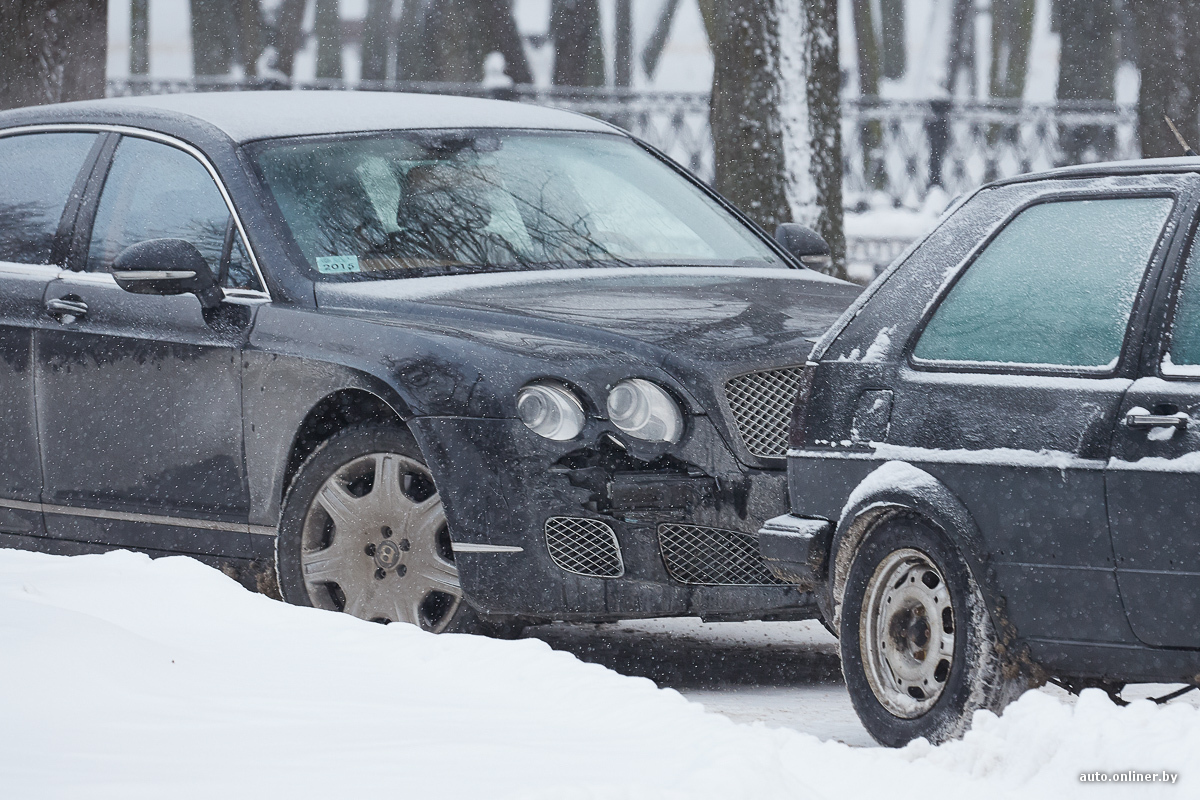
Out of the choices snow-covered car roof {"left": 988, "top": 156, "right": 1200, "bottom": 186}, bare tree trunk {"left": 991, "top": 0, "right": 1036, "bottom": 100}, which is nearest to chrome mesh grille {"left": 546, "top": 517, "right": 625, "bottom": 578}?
snow-covered car roof {"left": 988, "top": 156, "right": 1200, "bottom": 186}

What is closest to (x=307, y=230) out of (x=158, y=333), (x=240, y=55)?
(x=158, y=333)

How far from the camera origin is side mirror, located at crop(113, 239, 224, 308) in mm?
6562

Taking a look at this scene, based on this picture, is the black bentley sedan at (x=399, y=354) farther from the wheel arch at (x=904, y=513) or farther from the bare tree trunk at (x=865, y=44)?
the bare tree trunk at (x=865, y=44)

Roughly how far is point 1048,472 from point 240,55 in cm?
3127

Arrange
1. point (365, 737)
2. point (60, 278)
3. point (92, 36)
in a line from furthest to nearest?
point (92, 36) < point (60, 278) < point (365, 737)

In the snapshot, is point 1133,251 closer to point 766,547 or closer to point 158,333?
point 766,547

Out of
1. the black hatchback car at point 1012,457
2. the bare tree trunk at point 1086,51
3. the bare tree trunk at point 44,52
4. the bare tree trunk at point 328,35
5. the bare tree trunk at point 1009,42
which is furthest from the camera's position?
the bare tree trunk at point 1009,42

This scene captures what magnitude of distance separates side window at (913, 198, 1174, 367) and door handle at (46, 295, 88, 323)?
3290 millimetres

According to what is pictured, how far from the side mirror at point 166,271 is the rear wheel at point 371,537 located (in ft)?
2.66

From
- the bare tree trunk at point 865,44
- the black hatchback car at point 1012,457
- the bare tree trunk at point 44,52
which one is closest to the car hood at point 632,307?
the black hatchback car at point 1012,457

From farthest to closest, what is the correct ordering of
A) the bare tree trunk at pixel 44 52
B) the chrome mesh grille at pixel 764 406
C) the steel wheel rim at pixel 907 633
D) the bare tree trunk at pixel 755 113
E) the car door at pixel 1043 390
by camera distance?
the bare tree trunk at pixel 44 52 < the bare tree trunk at pixel 755 113 < the chrome mesh grille at pixel 764 406 < the steel wheel rim at pixel 907 633 < the car door at pixel 1043 390

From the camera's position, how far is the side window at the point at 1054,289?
4.63m

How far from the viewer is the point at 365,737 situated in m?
4.10

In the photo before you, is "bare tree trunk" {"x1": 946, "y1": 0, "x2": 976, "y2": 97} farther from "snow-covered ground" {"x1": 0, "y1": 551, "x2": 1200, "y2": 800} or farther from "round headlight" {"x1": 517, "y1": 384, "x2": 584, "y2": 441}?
"snow-covered ground" {"x1": 0, "y1": 551, "x2": 1200, "y2": 800}
